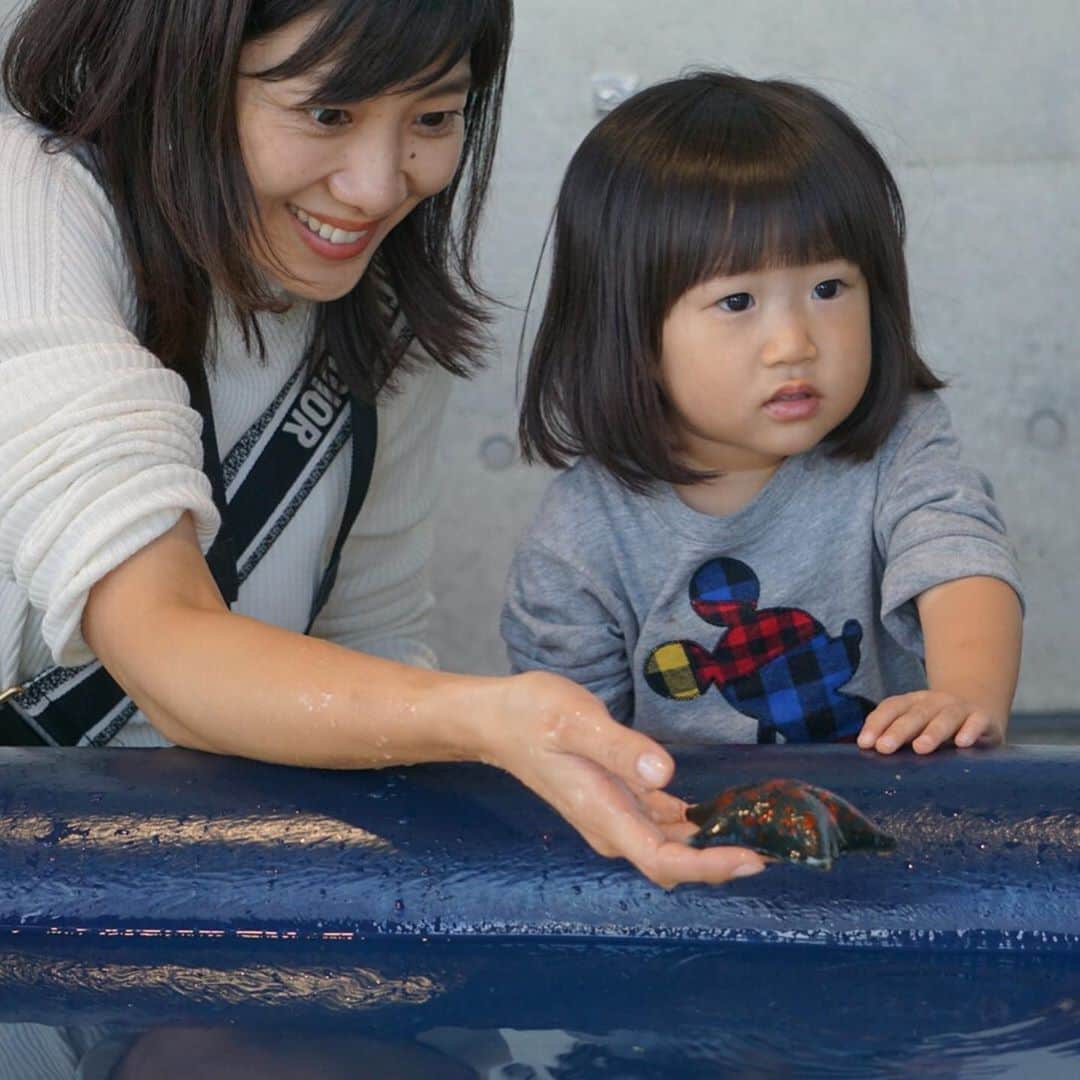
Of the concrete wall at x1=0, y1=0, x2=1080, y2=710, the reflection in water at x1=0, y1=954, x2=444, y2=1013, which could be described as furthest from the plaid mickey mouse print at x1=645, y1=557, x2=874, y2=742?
the concrete wall at x1=0, y1=0, x2=1080, y2=710

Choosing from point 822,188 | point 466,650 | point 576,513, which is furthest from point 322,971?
point 466,650

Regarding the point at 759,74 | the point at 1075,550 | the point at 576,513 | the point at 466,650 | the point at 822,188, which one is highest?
the point at 759,74

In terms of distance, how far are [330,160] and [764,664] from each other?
1.88 feet

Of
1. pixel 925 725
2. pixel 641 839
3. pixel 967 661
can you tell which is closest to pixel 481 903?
pixel 641 839

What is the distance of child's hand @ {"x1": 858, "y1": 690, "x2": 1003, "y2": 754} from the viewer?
4.12 feet

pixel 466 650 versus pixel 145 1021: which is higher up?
pixel 145 1021

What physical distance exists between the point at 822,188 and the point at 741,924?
0.66 m

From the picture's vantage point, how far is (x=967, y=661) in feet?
4.73

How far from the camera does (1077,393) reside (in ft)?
9.21

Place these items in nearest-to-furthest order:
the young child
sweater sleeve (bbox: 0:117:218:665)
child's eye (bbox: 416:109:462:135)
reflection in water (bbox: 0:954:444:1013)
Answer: reflection in water (bbox: 0:954:444:1013), sweater sleeve (bbox: 0:117:218:665), child's eye (bbox: 416:109:462:135), the young child

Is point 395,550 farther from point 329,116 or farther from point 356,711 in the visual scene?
point 356,711

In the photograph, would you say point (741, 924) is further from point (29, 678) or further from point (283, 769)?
point (29, 678)

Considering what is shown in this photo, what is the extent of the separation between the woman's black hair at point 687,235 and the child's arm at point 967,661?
7.4 inches

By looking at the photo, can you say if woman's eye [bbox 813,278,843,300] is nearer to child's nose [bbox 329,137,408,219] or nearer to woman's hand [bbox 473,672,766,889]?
child's nose [bbox 329,137,408,219]
